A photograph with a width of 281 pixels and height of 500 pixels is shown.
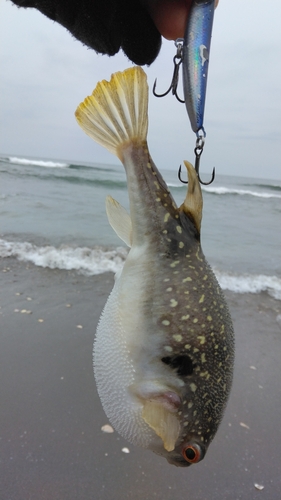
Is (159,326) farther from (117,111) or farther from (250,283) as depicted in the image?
(250,283)

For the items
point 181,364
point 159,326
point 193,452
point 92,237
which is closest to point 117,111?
point 159,326

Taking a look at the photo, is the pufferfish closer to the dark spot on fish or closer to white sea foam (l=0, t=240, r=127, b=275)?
the dark spot on fish

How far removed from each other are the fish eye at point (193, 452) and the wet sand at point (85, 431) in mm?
1482

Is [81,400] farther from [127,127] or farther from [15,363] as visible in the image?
Answer: [127,127]

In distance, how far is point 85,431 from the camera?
9.93 feet

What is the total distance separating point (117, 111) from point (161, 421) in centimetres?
120

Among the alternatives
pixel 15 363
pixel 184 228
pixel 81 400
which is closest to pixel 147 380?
pixel 184 228

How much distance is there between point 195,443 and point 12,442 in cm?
200

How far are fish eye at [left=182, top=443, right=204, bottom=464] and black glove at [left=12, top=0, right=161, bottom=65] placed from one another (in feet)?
6.96

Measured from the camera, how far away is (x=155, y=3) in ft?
6.20

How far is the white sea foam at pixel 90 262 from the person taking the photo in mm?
6762

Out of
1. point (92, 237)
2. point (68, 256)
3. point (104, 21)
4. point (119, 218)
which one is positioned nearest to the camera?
point (119, 218)

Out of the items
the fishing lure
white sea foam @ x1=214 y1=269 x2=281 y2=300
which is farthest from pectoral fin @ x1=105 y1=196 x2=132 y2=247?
white sea foam @ x1=214 y1=269 x2=281 y2=300

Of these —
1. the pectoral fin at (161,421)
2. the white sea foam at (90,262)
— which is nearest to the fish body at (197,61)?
the pectoral fin at (161,421)
